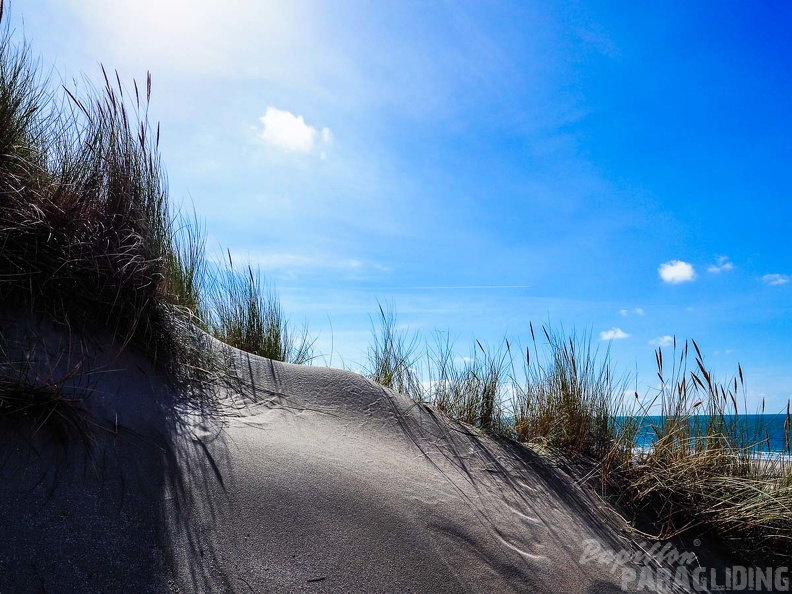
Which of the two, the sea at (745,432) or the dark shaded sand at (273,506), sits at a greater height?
the sea at (745,432)

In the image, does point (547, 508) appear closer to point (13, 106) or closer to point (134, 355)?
point (134, 355)

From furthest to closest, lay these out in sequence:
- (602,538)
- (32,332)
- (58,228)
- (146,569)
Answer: (602,538), (58,228), (32,332), (146,569)

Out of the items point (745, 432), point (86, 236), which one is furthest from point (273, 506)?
point (745, 432)

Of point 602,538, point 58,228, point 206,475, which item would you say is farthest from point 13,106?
point 602,538

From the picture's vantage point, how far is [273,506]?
2.22 m

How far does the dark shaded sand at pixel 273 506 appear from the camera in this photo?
1.90 m

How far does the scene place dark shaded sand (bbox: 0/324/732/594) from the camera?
1.90 m

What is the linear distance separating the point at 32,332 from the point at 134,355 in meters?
0.47

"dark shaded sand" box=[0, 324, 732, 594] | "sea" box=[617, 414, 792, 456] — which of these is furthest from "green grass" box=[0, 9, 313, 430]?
"sea" box=[617, 414, 792, 456]

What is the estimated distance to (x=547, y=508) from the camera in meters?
3.03

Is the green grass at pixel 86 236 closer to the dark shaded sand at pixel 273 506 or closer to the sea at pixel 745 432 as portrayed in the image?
the dark shaded sand at pixel 273 506

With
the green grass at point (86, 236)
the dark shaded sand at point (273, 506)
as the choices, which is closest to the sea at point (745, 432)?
the dark shaded sand at point (273, 506)

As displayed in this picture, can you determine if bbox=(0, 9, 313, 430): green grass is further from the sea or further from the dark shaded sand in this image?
the sea

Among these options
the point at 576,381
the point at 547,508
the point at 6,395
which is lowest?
the point at 547,508
